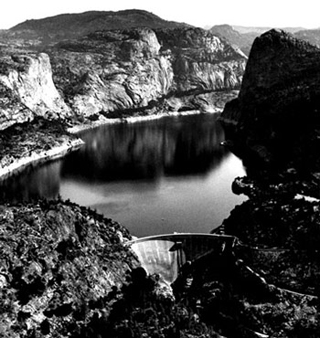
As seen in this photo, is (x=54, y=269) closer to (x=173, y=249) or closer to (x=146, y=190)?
(x=173, y=249)

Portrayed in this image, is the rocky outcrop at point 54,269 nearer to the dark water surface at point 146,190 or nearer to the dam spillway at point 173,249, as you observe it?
the dam spillway at point 173,249

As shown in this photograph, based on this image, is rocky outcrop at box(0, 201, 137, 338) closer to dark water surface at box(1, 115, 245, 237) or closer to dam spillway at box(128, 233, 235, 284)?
dam spillway at box(128, 233, 235, 284)

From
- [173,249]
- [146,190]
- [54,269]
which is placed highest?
[54,269]

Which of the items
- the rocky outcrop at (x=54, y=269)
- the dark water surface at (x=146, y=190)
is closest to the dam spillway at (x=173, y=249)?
the rocky outcrop at (x=54, y=269)

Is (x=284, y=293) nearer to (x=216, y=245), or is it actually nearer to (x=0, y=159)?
(x=216, y=245)

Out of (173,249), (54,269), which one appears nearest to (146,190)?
(173,249)

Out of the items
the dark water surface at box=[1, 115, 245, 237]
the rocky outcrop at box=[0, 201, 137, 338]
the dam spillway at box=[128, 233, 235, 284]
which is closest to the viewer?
the rocky outcrop at box=[0, 201, 137, 338]

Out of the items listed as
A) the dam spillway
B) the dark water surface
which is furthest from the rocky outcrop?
the dark water surface

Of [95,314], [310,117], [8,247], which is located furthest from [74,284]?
[310,117]
